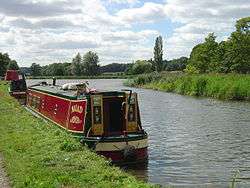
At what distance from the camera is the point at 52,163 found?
11.8m

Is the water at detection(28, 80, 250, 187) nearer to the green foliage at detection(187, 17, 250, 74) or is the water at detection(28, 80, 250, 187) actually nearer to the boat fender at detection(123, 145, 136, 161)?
the boat fender at detection(123, 145, 136, 161)

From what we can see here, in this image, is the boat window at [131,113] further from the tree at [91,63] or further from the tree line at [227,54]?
the tree at [91,63]

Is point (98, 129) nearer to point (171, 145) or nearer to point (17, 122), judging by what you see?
point (171, 145)

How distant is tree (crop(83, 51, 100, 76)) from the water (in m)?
118

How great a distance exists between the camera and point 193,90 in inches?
2008

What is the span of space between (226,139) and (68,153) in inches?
369

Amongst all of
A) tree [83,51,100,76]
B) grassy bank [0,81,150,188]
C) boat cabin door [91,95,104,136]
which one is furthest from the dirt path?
tree [83,51,100,76]

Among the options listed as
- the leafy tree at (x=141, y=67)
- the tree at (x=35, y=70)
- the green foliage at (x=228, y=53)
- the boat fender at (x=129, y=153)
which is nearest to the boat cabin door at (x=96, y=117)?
the boat fender at (x=129, y=153)

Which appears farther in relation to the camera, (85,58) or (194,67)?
(85,58)

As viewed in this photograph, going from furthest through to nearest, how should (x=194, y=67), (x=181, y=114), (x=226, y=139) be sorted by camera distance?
(x=194, y=67), (x=181, y=114), (x=226, y=139)

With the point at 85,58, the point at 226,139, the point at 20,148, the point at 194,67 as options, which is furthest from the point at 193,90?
the point at 85,58

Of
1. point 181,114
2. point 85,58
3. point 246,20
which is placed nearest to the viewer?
point 181,114

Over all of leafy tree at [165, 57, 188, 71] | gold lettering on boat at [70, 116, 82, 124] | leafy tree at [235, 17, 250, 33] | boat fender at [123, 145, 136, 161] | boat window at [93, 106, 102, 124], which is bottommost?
boat fender at [123, 145, 136, 161]

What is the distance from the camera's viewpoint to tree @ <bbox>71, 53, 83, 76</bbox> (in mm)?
149875
